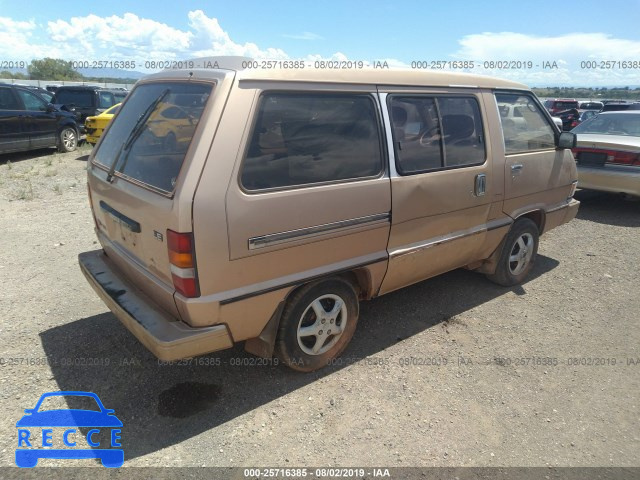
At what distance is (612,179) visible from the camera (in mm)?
6988

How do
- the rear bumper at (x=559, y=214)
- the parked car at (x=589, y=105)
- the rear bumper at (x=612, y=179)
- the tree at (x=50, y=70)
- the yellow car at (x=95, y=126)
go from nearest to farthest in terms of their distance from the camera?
the rear bumper at (x=559, y=214), the rear bumper at (x=612, y=179), the yellow car at (x=95, y=126), the parked car at (x=589, y=105), the tree at (x=50, y=70)

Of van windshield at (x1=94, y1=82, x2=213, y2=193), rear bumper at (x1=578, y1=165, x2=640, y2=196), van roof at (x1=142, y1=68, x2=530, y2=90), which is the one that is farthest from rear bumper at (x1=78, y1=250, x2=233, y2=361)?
rear bumper at (x1=578, y1=165, x2=640, y2=196)

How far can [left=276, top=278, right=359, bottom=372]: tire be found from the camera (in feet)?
9.45

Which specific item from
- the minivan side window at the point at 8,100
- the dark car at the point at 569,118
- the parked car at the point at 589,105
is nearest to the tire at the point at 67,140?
the minivan side window at the point at 8,100

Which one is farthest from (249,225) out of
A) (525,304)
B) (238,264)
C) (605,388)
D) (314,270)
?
(525,304)

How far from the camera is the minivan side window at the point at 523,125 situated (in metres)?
4.03

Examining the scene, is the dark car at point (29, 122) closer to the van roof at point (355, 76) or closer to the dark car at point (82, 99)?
the dark car at point (82, 99)

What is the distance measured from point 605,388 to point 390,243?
6.00 feet

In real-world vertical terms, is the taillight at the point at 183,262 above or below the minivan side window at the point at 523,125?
below

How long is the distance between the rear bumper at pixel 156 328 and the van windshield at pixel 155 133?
29.1 inches

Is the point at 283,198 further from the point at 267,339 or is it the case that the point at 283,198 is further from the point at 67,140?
the point at 67,140

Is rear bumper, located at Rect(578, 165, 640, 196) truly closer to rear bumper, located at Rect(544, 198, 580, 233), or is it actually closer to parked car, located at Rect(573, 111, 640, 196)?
parked car, located at Rect(573, 111, 640, 196)

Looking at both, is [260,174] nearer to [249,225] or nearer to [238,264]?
[249,225]

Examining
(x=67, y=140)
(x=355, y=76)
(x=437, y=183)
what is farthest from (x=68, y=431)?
(x=67, y=140)
